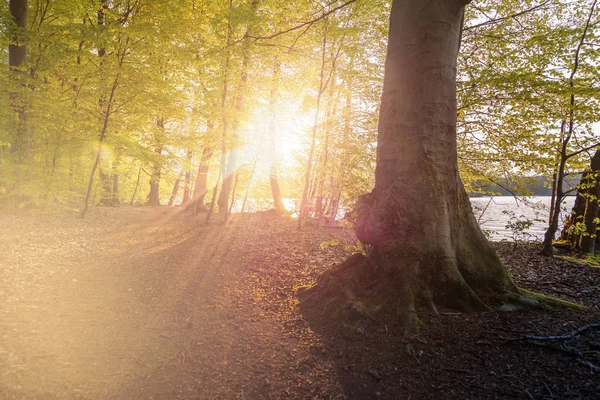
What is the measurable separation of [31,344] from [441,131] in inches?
183

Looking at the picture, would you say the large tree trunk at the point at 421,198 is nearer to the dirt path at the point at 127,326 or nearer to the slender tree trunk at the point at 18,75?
the dirt path at the point at 127,326

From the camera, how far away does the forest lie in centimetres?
241

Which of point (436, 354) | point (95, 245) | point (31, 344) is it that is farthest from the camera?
point (95, 245)

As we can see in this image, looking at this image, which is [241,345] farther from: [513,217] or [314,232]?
[513,217]

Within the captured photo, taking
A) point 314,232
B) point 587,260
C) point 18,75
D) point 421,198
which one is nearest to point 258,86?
point 314,232

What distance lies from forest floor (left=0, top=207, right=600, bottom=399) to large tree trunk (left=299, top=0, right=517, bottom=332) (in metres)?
0.37

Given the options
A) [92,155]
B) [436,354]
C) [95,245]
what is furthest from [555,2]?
[92,155]

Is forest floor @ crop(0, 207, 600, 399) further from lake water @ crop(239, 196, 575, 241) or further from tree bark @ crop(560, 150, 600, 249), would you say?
tree bark @ crop(560, 150, 600, 249)

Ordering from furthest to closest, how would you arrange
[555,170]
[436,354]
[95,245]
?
1. [555,170]
2. [95,245]
3. [436,354]

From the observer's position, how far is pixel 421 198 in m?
3.21

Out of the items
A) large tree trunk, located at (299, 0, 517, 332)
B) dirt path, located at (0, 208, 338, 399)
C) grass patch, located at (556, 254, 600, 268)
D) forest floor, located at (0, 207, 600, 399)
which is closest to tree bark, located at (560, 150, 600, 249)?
grass patch, located at (556, 254, 600, 268)

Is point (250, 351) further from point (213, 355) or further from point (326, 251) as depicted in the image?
point (326, 251)

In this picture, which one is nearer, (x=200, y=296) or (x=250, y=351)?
(x=250, y=351)

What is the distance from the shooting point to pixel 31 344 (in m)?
2.65
